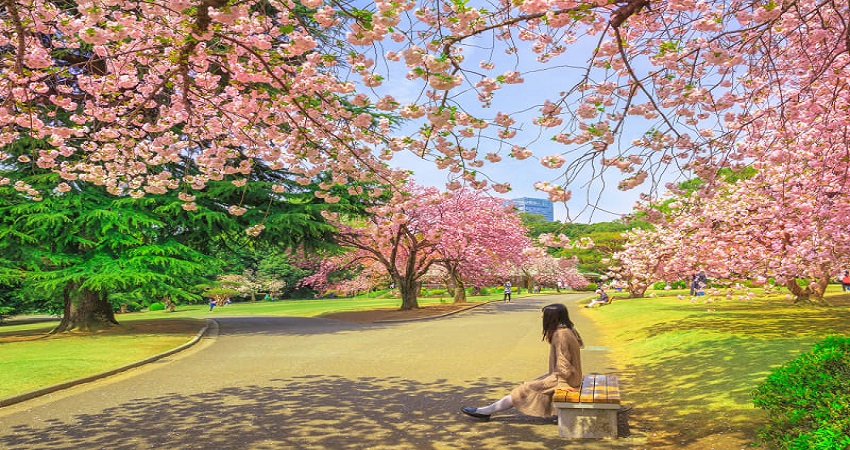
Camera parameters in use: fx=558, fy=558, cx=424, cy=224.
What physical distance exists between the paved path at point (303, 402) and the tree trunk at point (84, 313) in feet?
28.7

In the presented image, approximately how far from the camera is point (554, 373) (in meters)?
6.48

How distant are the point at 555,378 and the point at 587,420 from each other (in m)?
0.62

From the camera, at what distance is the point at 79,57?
65.3 ft

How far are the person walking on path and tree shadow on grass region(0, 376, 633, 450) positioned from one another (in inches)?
9.6

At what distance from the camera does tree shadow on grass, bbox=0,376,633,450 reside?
590 cm

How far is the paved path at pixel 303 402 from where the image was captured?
6.06m

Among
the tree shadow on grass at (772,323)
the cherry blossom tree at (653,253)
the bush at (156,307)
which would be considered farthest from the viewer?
the bush at (156,307)

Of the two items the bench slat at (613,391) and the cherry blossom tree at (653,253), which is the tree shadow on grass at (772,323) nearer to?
the cherry blossom tree at (653,253)

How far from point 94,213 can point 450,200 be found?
19.1m

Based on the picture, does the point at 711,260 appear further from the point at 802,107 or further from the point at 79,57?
the point at 79,57

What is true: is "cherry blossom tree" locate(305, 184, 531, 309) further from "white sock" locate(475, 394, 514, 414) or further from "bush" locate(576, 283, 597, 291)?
"bush" locate(576, 283, 597, 291)

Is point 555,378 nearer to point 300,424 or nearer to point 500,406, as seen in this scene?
point 500,406

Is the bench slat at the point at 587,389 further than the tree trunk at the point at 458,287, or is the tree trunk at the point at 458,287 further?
the tree trunk at the point at 458,287

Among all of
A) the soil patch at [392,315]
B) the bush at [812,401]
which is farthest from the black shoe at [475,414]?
the soil patch at [392,315]
